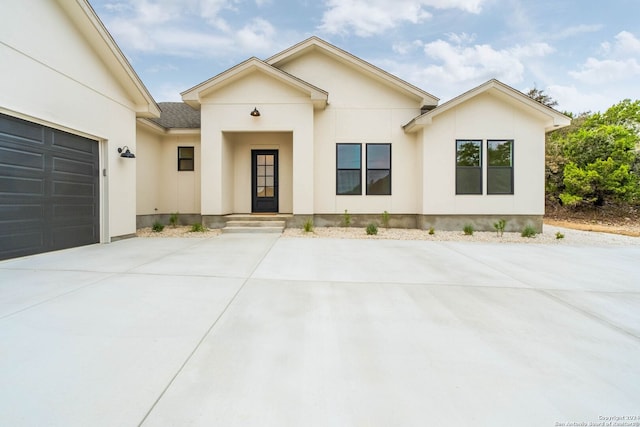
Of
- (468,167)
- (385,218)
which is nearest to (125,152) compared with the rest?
(385,218)

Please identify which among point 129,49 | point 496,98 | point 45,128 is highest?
point 129,49

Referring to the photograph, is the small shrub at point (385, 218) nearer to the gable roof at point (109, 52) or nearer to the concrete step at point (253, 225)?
the concrete step at point (253, 225)

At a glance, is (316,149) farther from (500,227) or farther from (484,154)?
(500,227)

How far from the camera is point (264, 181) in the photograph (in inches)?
406

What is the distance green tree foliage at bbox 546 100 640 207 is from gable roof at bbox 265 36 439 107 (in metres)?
10.1

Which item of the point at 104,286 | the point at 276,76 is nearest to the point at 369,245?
the point at 104,286

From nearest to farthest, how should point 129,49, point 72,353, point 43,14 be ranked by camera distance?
point 72,353
point 43,14
point 129,49

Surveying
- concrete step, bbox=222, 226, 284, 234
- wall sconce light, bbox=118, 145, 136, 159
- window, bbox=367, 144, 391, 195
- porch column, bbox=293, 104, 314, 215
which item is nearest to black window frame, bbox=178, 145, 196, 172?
wall sconce light, bbox=118, 145, 136, 159

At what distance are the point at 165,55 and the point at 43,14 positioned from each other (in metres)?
12.9

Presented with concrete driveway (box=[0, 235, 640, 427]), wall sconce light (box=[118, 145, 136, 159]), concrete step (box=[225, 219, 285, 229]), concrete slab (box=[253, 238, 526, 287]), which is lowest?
concrete driveway (box=[0, 235, 640, 427])

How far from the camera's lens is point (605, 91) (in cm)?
1658

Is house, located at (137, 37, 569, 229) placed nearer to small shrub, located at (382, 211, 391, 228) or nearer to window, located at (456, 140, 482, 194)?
window, located at (456, 140, 482, 194)

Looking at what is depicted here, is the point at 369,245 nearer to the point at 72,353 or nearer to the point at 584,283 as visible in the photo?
the point at 584,283

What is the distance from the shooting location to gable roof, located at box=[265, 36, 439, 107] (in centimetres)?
922
